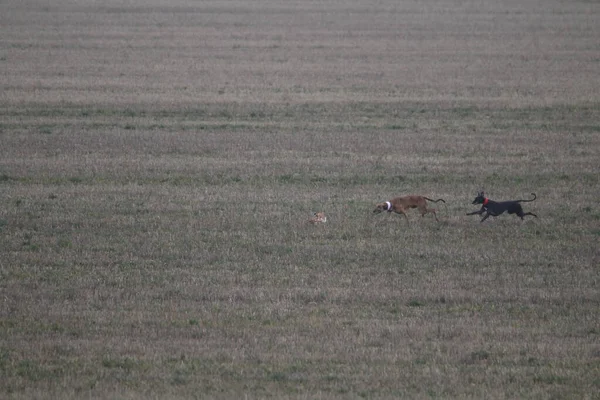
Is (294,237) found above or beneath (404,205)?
beneath

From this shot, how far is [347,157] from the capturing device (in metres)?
21.2

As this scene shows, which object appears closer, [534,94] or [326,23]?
[534,94]

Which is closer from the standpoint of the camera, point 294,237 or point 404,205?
point 294,237

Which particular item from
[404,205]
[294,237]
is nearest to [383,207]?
[404,205]

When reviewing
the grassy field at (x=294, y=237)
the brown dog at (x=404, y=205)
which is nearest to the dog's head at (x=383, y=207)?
the brown dog at (x=404, y=205)

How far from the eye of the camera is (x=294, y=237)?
14.7m

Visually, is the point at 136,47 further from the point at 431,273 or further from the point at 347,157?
the point at 431,273

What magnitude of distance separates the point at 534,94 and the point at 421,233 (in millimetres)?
18271

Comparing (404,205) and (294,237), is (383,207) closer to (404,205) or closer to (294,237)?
(404,205)

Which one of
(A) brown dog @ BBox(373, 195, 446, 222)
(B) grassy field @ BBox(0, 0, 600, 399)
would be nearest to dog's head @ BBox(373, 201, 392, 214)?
(A) brown dog @ BBox(373, 195, 446, 222)

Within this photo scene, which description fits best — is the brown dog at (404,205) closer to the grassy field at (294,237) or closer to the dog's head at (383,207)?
the dog's head at (383,207)

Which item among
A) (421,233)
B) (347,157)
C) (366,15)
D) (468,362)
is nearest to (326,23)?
(366,15)

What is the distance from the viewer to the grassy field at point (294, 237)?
373 inches

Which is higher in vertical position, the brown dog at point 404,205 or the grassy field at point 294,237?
the brown dog at point 404,205
